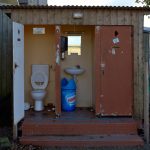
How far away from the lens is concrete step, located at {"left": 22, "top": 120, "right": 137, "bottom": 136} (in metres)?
7.18

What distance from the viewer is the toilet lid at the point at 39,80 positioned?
29.1ft

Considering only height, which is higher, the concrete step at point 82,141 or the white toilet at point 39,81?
the white toilet at point 39,81

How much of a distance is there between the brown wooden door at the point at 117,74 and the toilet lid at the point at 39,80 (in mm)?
1868

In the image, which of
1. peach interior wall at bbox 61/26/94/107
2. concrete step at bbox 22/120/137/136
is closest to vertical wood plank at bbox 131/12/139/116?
concrete step at bbox 22/120/137/136

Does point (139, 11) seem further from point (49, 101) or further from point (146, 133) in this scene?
point (49, 101)

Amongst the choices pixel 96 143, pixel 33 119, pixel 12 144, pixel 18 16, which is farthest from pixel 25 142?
pixel 18 16

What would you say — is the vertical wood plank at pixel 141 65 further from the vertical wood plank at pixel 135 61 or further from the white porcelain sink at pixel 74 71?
the white porcelain sink at pixel 74 71

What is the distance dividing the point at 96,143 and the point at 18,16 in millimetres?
3294

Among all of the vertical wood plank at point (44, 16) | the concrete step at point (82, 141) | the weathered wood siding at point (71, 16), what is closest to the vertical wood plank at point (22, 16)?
the weathered wood siding at point (71, 16)

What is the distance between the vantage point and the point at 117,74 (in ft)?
25.3

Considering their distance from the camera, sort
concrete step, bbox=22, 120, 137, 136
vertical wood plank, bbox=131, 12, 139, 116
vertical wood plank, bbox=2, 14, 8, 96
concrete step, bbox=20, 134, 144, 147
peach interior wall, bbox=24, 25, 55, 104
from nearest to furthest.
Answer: concrete step, bbox=20, 134, 144, 147 → concrete step, bbox=22, 120, 137, 136 → vertical wood plank, bbox=131, 12, 139, 116 → peach interior wall, bbox=24, 25, 55, 104 → vertical wood plank, bbox=2, 14, 8, 96

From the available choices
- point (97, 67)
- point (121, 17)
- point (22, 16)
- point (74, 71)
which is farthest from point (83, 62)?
point (22, 16)

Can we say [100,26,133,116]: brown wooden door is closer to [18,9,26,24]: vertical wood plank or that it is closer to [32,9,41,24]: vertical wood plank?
[32,9,41,24]: vertical wood plank

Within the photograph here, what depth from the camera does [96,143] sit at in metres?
6.81
